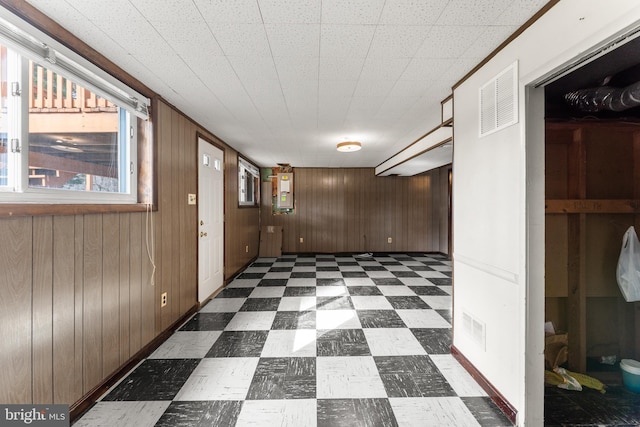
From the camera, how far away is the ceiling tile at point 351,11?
4.35 feet

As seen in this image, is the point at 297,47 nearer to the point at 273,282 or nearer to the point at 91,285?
the point at 91,285

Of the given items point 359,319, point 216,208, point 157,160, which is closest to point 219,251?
point 216,208

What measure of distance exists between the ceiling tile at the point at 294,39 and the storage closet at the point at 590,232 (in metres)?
1.88

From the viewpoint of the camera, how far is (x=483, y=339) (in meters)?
1.82

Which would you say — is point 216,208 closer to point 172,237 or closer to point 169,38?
point 172,237

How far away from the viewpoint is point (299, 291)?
389cm

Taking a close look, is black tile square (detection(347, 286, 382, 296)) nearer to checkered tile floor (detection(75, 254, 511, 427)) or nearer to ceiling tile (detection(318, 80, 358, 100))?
checkered tile floor (detection(75, 254, 511, 427))

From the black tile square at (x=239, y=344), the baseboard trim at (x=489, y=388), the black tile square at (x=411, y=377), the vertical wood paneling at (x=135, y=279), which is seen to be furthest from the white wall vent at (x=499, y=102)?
the vertical wood paneling at (x=135, y=279)

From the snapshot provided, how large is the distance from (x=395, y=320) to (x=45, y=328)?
2.79 metres

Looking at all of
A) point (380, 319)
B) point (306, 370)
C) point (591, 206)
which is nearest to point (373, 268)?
point (380, 319)

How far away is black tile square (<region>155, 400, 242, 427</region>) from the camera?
151 cm

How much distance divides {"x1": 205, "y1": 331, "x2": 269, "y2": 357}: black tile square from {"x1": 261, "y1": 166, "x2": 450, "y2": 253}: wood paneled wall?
14.6 feet

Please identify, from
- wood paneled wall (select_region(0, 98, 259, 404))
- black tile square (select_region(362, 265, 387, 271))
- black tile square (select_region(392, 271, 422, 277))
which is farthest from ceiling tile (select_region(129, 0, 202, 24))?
black tile square (select_region(362, 265, 387, 271))

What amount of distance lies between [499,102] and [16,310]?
2.87 meters
